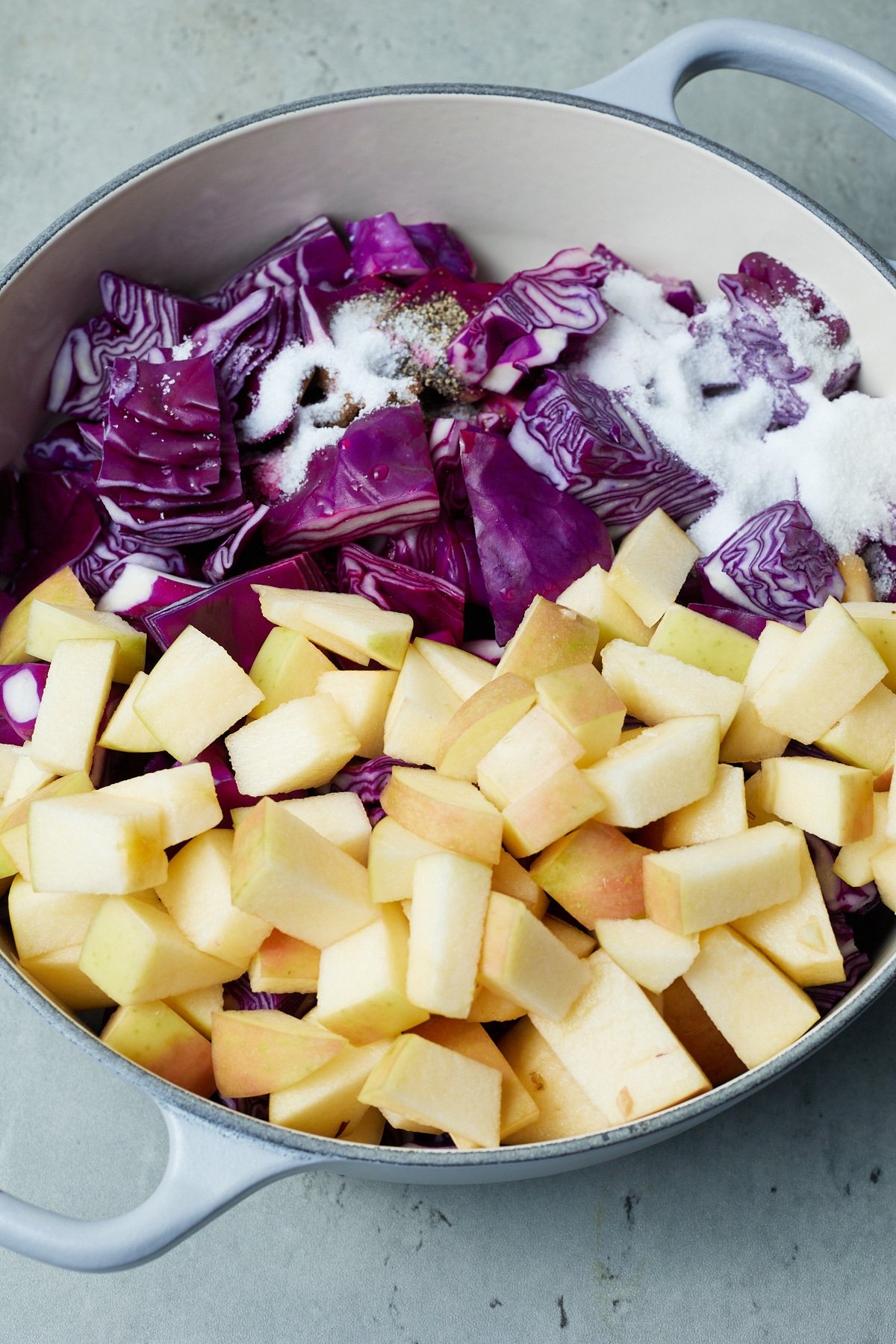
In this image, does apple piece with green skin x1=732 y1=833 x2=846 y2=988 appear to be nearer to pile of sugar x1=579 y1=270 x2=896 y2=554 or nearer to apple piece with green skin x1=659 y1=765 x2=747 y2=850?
apple piece with green skin x1=659 y1=765 x2=747 y2=850

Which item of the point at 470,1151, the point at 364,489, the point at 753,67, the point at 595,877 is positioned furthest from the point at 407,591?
the point at 753,67

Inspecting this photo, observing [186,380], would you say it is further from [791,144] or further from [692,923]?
[791,144]

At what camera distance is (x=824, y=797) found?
123cm

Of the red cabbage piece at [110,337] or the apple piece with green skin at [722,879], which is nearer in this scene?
the apple piece with green skin at [722,879]

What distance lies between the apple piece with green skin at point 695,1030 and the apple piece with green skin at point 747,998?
1.9 inches

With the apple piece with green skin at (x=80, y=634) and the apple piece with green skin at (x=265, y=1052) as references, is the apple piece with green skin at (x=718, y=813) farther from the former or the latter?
the apple piece with green skin at (x=80, y=634)

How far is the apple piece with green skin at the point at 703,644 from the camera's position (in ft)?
4.59

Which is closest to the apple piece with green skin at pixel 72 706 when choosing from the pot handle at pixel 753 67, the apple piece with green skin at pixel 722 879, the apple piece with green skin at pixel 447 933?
the apple piece with green skin at pixel 447 933

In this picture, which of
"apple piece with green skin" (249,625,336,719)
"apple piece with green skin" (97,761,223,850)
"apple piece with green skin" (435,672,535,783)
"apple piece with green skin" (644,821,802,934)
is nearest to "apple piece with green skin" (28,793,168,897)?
"apple piece with green skin" (97,761,223,850)

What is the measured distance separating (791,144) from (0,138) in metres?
1.46

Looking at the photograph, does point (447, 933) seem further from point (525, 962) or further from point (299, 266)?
point (299, 266)

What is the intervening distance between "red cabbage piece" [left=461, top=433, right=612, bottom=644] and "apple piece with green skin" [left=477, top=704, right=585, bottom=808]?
0.27m

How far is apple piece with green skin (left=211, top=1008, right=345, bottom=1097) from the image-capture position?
3.87 ft

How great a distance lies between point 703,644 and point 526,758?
31 cm
